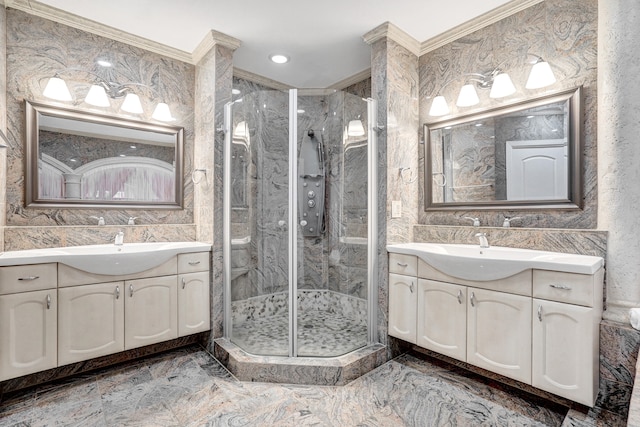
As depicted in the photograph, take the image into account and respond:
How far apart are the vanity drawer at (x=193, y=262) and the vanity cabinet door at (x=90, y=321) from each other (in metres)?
0.40

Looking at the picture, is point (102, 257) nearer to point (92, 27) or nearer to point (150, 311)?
point (150, 311)

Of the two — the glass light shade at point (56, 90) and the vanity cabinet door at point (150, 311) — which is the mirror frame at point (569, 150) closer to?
the vanity cabinet door at point (150, 311)

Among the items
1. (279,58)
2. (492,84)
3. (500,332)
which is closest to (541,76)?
(492,84)

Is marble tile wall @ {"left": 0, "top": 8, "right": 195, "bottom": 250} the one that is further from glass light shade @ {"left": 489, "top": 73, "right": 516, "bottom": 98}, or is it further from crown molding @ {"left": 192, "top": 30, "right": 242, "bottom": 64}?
glass light shade @ {"left": 489, "top": 73, "right": 516, "bottom": 98}

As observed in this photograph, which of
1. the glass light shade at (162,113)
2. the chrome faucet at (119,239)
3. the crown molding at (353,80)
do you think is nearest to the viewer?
the chrome faucet at (119,239)

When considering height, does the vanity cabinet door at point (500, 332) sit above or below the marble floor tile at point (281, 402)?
above

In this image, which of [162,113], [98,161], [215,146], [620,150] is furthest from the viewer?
[162,113]

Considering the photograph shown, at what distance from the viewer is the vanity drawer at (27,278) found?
5.64ft

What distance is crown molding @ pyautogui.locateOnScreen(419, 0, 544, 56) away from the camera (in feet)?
7.05

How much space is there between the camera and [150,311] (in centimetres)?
223

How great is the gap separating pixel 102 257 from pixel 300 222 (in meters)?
1.27

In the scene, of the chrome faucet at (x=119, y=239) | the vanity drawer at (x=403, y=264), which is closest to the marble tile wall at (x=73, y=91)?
the chrome faucet at (x=119, y=239)

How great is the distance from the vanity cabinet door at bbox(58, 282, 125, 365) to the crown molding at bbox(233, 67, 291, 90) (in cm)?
220

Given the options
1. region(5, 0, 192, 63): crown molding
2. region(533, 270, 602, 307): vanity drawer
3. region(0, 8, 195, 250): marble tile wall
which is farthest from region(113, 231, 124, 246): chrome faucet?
region(533, 270, 602, 307): vanity drawer
